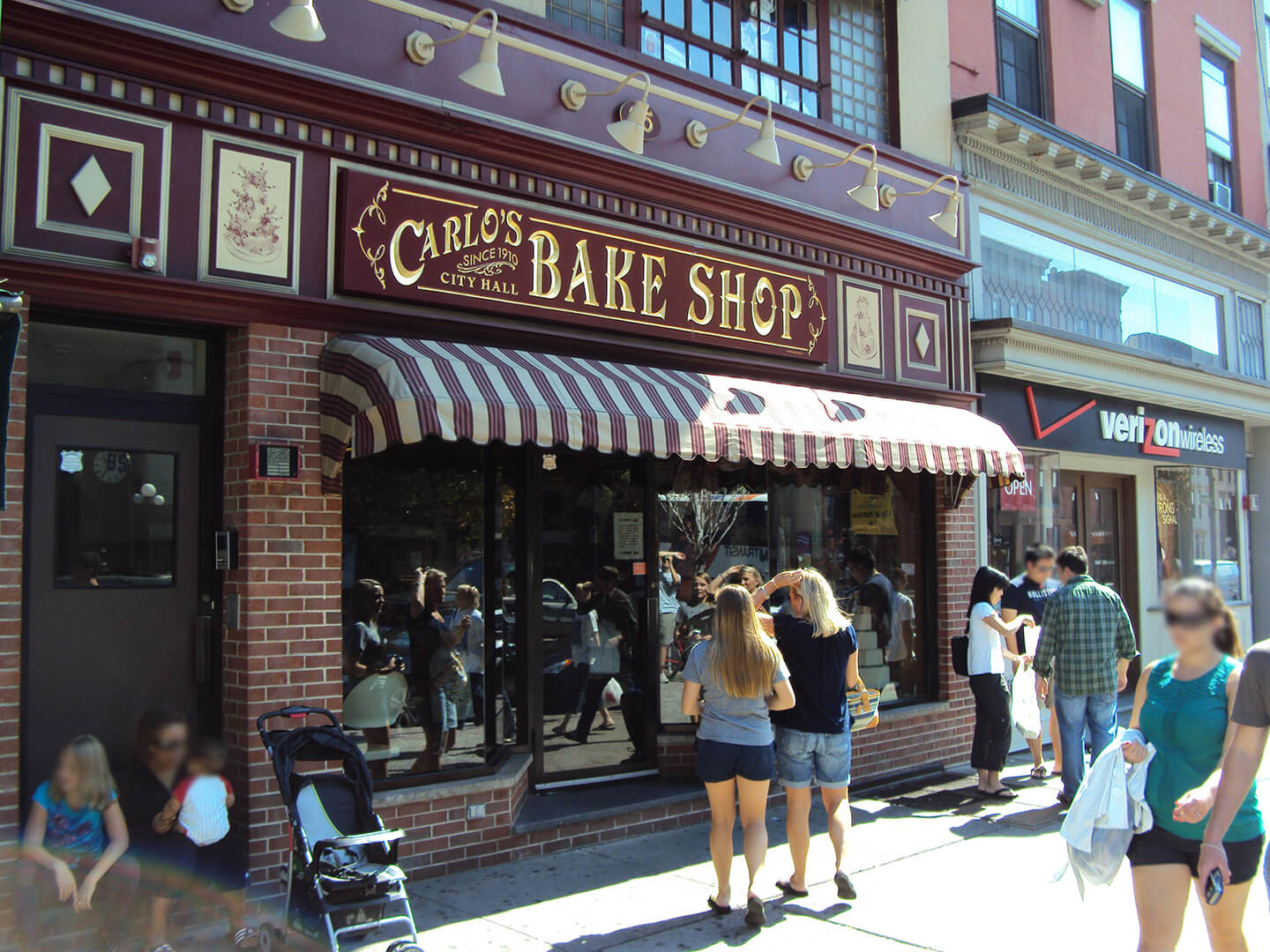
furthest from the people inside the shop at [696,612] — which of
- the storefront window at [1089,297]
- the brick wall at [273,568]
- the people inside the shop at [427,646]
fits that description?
the storefront window at [1089,297]

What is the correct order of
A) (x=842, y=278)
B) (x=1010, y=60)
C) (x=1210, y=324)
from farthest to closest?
(x=1210, y=324), (x=1010, y=60), (x=842, y=278)

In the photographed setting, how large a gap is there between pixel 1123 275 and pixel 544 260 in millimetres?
8290

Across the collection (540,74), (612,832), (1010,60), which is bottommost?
(612,832)

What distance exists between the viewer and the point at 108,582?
17.8ft

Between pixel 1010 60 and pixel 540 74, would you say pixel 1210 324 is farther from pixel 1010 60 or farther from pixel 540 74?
pixel 540 74

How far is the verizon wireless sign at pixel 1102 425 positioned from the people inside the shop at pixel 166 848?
7630 mm

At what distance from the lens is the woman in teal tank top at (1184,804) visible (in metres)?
3.51

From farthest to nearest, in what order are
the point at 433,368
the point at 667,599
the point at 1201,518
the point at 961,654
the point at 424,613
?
the point at 1201,518
the point at 961,654
the point at 667,599
the point at 424,613
the point at 433,368

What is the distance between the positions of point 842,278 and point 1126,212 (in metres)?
5.29

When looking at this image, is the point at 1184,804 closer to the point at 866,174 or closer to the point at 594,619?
the point at 594,619

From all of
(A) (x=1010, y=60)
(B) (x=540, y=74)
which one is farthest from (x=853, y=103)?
(B) (x=540, y=74)

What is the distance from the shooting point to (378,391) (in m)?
5.47

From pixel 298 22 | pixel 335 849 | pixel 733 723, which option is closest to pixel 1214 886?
pixel 733 723

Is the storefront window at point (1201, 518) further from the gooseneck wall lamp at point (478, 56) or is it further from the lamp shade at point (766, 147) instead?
the gooseneck wall lamp at point (478, 56)
